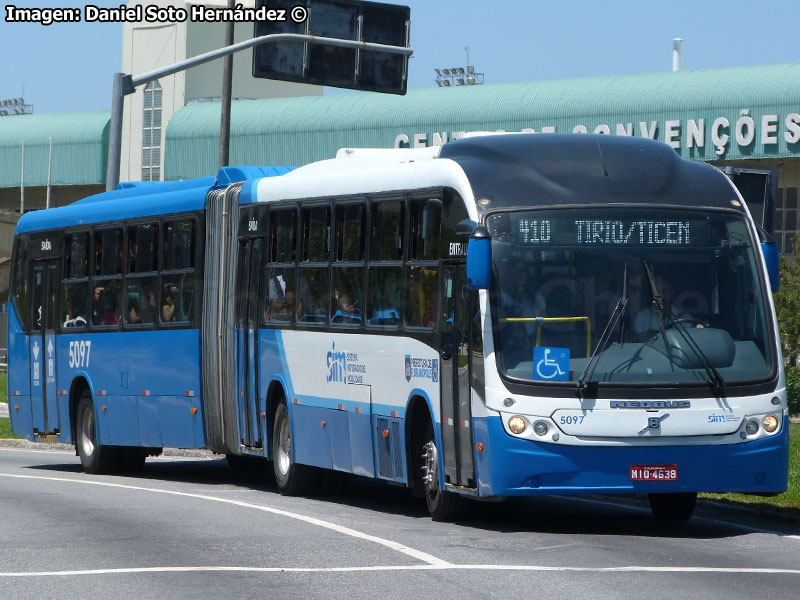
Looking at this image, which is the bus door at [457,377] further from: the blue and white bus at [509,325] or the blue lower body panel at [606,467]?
the blue lower body panel at [606,467]

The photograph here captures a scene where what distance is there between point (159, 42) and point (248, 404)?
5185 cm

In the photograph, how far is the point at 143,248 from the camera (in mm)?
20609

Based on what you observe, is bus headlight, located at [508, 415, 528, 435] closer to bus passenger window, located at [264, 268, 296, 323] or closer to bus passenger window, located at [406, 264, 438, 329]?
bus passenger window, located at [406, 264, 438, 329]

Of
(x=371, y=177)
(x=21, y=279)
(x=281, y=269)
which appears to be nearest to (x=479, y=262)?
(x=371, y=177)

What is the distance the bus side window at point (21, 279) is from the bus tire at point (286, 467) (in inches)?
273

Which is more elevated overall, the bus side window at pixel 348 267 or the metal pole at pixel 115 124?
the metal pole at pixel 115 124

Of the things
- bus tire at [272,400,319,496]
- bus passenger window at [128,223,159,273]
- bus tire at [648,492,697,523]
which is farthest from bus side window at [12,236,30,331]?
bus tire at [648,492,697,523]

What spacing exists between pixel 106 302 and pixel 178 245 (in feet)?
6.39

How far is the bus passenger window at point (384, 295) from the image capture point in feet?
49.4

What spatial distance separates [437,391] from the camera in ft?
46.3

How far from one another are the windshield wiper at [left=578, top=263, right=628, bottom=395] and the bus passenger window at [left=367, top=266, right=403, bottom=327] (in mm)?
2491

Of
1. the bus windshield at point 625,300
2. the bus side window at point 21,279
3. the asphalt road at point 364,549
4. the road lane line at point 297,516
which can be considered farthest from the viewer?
the bus side window at point 21,279

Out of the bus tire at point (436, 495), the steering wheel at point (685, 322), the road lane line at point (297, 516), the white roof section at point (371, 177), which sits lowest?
the road lane line at point (297, 516)

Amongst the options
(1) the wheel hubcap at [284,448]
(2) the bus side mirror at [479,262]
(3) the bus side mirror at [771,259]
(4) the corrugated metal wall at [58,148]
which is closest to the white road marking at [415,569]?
(2) the bus side mirror at [479,262]
